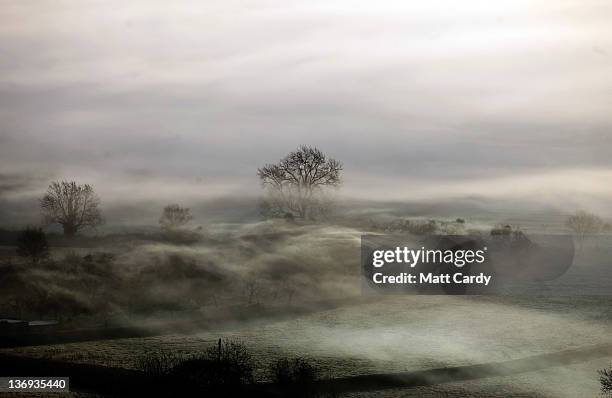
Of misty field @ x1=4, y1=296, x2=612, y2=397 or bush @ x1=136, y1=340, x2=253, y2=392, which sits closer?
bush @ x1=136, y1=340, x2=253, y2=392

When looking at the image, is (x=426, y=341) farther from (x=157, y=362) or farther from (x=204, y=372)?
(x=204, y=372)

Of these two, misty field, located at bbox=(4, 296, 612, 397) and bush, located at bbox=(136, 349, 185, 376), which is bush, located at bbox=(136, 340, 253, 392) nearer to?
bush, located at bbox=(136, 349, 185, 376)

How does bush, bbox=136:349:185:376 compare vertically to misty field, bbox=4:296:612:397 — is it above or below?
above

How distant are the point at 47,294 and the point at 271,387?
70.7 metres

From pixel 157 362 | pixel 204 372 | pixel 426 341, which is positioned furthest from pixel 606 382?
pixel 157 362

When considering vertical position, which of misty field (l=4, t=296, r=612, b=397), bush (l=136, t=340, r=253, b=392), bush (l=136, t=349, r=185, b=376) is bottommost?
misty field (l=4, t=296, r=612, b=397)

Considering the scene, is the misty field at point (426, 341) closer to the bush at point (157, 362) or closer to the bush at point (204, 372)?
the bush at point (157, 362)

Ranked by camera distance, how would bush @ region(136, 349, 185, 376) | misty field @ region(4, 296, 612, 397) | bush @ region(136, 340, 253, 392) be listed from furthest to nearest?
misty field @ region(4, 296, 612, 397) < bush @ region(136, 349, 185, 376) < bush @ region(136, 340, 253, 392)

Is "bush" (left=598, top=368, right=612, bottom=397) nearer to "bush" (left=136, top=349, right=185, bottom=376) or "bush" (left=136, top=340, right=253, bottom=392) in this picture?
"bush" (left=136, top=340, right=253, bottom=392)

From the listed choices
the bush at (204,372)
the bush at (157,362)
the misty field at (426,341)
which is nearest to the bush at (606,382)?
the misty field at (426,341)

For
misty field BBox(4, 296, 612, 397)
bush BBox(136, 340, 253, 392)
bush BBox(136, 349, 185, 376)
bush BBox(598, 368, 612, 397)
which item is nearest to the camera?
bush BBox(136, 340, 253, 392)

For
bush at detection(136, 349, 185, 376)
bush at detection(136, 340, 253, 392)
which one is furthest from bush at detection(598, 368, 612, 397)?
bush at detection(136, 349, 185, 376)

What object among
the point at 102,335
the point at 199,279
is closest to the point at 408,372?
the point at 102,335

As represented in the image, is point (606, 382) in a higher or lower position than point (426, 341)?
higher
